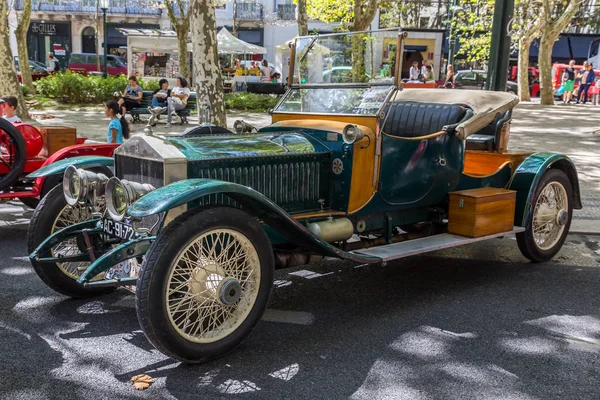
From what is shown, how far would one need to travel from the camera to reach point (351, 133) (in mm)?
4422

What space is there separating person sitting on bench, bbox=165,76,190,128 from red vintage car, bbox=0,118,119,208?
28.5 ft

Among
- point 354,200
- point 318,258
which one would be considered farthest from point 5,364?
point 354,200

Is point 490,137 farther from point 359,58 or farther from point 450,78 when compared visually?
point 450,78

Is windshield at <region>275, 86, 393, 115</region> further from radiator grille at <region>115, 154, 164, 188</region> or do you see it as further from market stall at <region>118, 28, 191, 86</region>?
market stall at <region>118, 28, 191, 86</region>

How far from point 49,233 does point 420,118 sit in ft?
10.6

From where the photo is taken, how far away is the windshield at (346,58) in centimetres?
490

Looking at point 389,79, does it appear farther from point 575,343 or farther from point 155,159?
point 575,343

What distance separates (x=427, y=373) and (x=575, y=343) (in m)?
1.15

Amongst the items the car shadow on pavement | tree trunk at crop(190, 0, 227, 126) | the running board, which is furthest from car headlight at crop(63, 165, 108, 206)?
tree trunk at crop(190, 0, 227, 126)

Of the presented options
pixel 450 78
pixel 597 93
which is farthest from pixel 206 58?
pixel 597 93

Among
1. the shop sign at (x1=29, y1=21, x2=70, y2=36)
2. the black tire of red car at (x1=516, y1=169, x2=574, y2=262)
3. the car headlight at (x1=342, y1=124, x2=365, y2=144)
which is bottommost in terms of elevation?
the black tire of red car at (x1=516, y1=169, x2=574, y2=262)

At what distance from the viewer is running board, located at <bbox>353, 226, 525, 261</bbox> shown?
4.49m

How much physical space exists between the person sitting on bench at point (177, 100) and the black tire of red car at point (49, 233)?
447 inches

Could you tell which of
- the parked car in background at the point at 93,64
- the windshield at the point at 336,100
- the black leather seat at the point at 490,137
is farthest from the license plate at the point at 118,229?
the parked car in background at the point at 93,64
